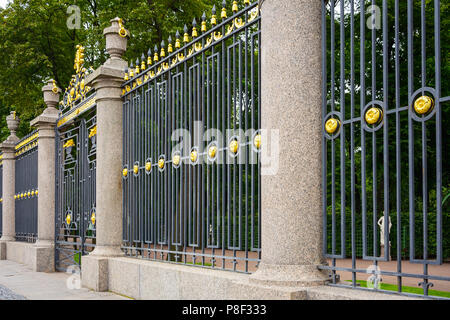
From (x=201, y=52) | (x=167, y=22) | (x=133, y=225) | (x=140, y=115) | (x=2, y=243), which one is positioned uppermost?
(x=167, y=22)

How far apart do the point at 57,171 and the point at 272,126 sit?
8480 millimetres

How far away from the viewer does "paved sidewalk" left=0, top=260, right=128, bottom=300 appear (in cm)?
754

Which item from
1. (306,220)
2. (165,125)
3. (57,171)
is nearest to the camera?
(306,220)

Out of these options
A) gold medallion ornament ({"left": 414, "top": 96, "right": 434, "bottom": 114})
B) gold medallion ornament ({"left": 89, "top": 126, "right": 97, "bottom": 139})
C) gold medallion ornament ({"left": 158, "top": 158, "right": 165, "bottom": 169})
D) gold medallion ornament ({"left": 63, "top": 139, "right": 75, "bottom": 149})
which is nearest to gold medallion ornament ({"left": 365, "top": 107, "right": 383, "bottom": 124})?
gold medallion ornament ({"left": 414, "top": 96, "right": 434, "bottom": 114})

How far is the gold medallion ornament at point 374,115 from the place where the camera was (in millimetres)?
3877

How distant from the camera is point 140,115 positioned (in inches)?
312

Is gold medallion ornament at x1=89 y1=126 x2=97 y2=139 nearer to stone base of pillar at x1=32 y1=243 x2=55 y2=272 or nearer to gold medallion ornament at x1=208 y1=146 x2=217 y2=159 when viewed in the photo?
stone base of pillar at x1=32 y1=243 x2=55 y2=272

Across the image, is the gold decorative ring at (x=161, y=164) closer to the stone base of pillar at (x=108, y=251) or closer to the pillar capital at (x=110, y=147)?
the pillar capital at (x=110, y=147)

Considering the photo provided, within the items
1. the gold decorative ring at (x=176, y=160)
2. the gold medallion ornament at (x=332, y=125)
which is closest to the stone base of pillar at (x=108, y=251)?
the gold decorative ring at (x=176, y=160)

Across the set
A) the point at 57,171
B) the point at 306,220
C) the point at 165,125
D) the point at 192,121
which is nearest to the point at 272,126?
the point at 306,220

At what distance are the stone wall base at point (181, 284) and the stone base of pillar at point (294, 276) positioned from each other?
5 cm

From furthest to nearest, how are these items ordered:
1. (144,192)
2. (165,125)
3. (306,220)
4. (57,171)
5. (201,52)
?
1. (57,171)
2. (144,192)
3. (165,125)
4. (201,52)
5. (306,220)

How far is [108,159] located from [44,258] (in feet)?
14.2

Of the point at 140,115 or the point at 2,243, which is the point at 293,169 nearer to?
the point at 140,115
